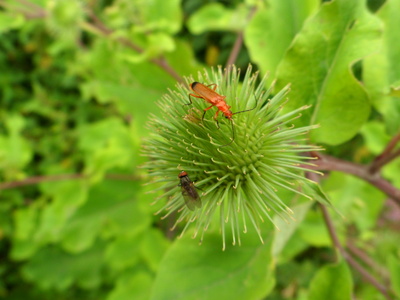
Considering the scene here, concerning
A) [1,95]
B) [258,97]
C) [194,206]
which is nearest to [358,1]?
[258,97]

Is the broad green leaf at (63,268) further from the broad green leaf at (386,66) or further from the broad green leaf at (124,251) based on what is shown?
the broad green leaf at (386,66)

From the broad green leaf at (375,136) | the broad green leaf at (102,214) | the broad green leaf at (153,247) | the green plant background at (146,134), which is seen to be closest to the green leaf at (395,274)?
the green plant background at (146,134)

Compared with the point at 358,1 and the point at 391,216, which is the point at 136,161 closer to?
the point at 358,1

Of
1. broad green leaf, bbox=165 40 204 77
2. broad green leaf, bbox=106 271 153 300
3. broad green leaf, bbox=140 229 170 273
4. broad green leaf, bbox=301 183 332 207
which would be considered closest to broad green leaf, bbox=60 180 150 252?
broad green leaf, bbox=140 229 170 273

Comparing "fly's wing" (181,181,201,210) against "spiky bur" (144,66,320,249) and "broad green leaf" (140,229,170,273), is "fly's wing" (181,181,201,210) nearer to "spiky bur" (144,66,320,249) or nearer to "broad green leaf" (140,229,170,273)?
"spiky bur" (144,66,320,249)

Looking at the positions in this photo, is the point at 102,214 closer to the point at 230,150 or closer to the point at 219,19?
the point at 219,19

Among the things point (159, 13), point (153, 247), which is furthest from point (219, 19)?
point (153, 247)
